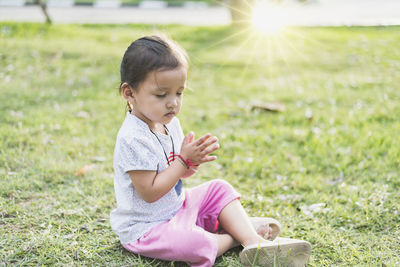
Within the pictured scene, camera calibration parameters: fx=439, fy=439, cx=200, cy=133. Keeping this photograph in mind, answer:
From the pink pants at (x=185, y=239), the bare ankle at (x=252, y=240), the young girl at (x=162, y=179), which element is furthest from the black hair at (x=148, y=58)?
the bare ankle at (x=252, y=240)

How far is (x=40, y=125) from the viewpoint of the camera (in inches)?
159

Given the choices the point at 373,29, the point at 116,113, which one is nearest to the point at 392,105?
the point at 116,113

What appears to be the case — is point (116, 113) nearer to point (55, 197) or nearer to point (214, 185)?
point (55, 197)

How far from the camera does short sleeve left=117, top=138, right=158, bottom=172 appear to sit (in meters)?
2.08

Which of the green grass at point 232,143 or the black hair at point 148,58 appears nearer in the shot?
the black hair at point 148,58

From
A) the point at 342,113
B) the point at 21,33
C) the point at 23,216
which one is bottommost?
the point at 23,216

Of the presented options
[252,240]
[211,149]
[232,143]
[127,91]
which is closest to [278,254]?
[252,240]

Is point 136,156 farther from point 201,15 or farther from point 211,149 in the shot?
point 201,15

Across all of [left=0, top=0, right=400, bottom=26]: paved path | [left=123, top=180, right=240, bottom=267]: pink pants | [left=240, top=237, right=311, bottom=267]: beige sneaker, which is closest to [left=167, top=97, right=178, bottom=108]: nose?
[left=123, top=180, right=240, bottom=267]: pink pants

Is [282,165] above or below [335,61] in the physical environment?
below

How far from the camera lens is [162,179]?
6.80ft

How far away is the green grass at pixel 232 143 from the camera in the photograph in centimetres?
250

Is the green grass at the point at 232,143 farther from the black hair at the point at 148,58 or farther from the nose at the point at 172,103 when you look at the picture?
the nose at the point at 172,103

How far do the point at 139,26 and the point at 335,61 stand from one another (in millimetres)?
4314
